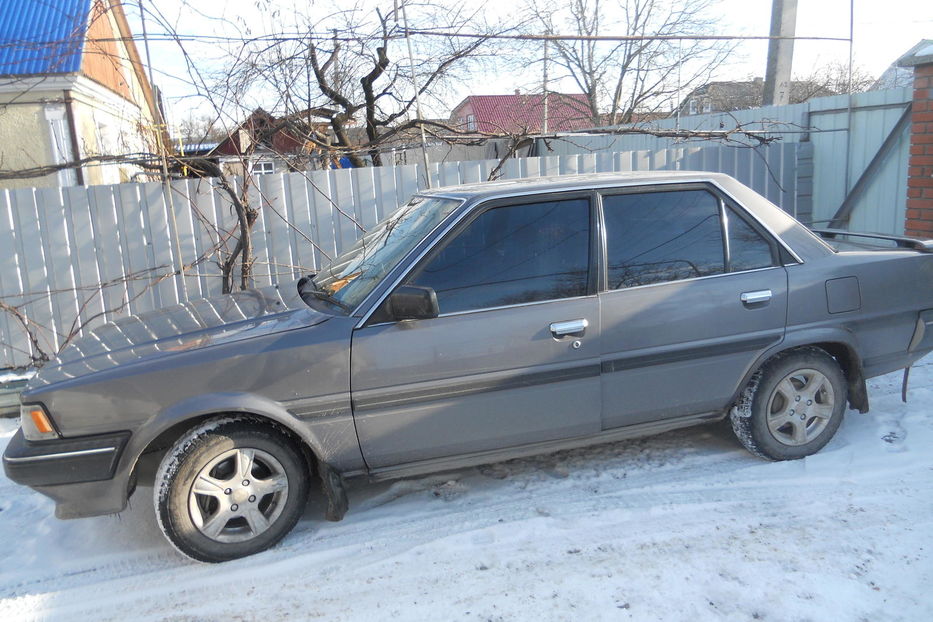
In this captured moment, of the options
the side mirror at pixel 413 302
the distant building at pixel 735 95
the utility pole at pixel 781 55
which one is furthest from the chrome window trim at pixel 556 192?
the distant building at pixel 735 95

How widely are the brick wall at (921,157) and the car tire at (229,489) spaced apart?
614 cm

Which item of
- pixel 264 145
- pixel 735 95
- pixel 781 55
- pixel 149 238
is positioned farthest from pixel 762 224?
pixel 735 95

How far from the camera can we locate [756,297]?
3936mm

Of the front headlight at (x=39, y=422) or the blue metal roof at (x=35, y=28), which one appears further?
the blue metal roof at (x=35, y=28)

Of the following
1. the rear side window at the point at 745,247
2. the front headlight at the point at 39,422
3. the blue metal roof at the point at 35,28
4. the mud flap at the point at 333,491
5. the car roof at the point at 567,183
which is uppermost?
the blue metal roof at the point at 35,28

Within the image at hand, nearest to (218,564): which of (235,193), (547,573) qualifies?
(547,573)

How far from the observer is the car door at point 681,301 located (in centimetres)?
379

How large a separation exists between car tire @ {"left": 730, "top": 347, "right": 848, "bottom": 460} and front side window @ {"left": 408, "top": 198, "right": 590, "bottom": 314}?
126cm

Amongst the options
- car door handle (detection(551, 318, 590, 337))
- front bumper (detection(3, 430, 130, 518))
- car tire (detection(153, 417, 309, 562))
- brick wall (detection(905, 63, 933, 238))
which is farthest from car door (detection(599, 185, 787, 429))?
brick wall (detection(905, 63, 933, 238))

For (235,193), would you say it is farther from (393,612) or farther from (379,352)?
(393,612)

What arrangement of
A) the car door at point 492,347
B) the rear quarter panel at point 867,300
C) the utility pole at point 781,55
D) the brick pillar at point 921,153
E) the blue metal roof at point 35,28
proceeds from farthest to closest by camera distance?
1. the utility pole at point 781,55
2. the blue metal roof at point 35,28
3. the brick pillar at point 921,153
4. the rear quarter panel at point 867,300
5. the car door at point 492,347

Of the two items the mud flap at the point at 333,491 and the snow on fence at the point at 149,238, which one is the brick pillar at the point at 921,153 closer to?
the snow on fence at the point at 149,238

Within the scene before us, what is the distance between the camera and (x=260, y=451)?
344 cm

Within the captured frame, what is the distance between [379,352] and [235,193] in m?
3.87
